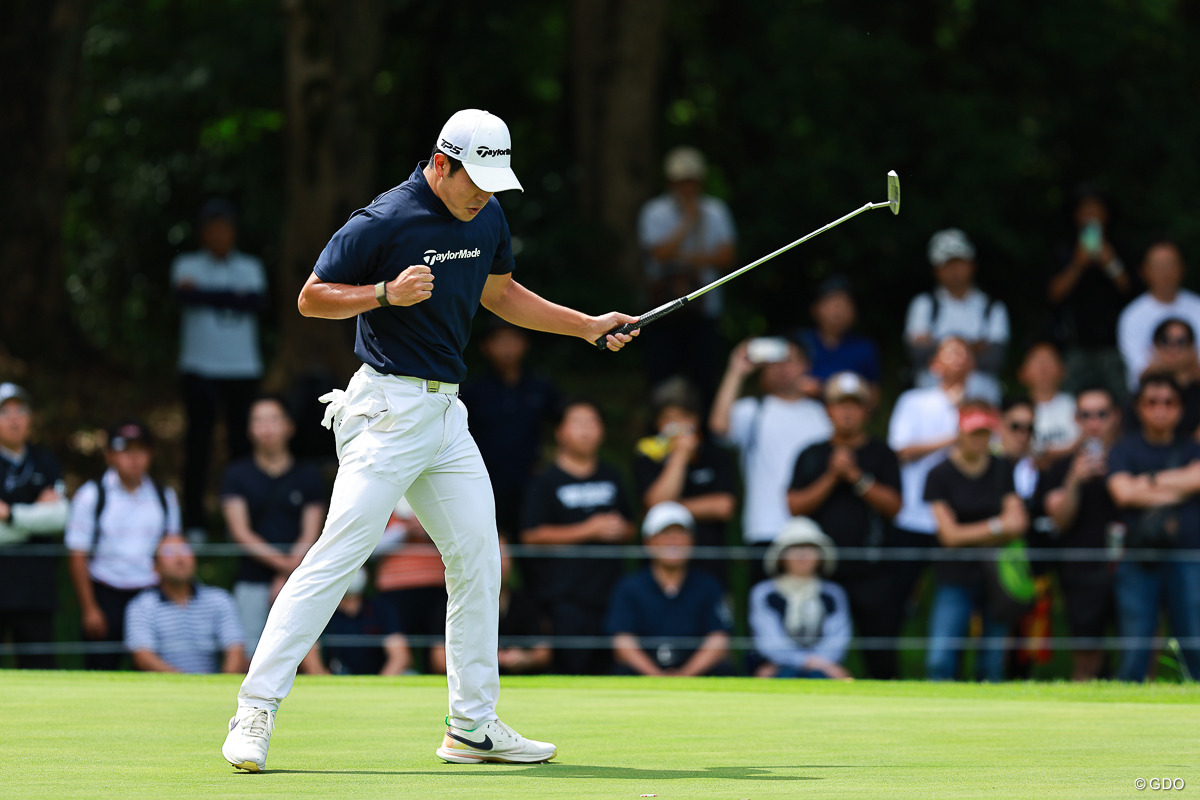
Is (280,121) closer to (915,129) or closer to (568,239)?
(568,239)

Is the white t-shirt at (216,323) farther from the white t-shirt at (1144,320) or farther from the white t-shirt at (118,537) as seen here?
the white t-shirt at (1144,320)

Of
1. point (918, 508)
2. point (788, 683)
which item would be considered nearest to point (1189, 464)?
point (918, 508)

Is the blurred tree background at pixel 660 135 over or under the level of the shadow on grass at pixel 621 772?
over

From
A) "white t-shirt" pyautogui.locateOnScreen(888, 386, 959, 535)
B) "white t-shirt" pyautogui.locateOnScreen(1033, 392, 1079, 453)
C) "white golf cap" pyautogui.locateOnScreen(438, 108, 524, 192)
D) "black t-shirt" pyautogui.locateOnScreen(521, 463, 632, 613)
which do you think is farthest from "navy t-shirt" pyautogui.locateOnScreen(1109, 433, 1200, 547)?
"white golf cap" pyautogui.locateOnScreen(438, 108, 524, 192)

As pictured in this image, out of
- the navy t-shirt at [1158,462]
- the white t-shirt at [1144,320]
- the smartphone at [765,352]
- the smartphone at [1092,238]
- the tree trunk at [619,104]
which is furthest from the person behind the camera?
the tree trunk at [619,104]

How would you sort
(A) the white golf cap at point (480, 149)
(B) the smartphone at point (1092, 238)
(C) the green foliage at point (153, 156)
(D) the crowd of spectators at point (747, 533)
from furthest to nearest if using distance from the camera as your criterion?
(C) the green foliage at point (153, 156) < (B) the smartphone at point (1092, 238) < (D) the crowd of spectators at point (747, 533) < (A) the white golf cap at point (480, 149)

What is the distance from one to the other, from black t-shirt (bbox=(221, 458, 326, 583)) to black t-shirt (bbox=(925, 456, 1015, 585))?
353 centimetres

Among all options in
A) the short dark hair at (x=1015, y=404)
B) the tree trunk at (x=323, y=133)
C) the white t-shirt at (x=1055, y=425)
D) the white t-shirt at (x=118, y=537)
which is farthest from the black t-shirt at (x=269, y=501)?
the white t-shirt at (x=1055, y=425)

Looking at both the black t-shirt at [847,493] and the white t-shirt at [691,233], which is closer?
the black t-shirt at [847,493]

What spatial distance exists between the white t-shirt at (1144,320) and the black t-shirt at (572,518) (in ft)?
11.7

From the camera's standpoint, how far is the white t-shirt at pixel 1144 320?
35.1ft

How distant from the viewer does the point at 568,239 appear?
54.7 feet

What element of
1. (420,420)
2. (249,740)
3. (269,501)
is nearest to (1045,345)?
(269,501)

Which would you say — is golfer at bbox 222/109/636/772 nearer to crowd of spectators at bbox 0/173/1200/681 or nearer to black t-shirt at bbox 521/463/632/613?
crowd of spectators at bbox 0/173/1200/681
